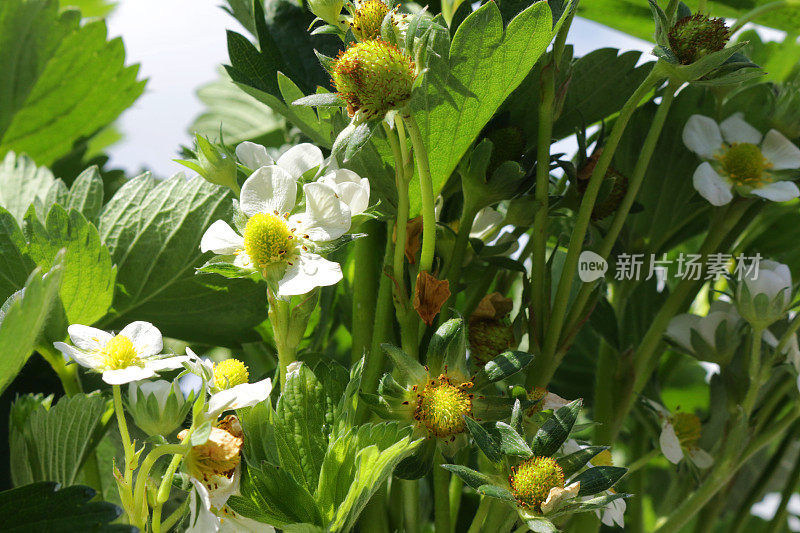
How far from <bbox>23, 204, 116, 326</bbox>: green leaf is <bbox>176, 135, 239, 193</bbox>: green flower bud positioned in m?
0.10

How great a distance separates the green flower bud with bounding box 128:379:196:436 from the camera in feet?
1.00

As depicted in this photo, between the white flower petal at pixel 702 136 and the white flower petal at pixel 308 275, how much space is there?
10.0 inches

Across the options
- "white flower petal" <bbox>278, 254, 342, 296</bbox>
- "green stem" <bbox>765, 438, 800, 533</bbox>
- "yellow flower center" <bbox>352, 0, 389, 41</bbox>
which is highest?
"yellow flower center" <bbox>352, 0, 389, 41</bbox>

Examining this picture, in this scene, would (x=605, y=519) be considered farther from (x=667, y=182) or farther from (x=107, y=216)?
(x=107, y=216)

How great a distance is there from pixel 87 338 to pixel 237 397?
0.08m

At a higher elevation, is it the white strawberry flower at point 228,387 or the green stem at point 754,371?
the white strawberry flower at point 228,387

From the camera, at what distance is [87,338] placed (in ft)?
1.07

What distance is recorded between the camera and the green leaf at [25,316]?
0.89ft

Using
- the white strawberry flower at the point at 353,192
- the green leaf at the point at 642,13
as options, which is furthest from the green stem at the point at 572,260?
the green leaf at the point at 642,13

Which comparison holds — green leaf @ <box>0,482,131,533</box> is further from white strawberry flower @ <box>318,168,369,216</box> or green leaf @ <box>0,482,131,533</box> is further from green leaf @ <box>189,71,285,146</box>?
green leaf @ <box>189,71,285,146</box>

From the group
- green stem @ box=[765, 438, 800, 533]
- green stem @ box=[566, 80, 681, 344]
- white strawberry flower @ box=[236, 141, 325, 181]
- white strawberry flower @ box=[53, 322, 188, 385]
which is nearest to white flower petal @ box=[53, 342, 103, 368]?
white strawberry flower @ box=[53, 322, 188, 385]

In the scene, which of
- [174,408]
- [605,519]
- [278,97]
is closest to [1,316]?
[174,408]

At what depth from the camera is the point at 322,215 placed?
1.04 feet

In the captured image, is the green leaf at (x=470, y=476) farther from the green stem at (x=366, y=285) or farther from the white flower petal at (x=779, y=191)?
the white flower petal at (x=779, y=191)
